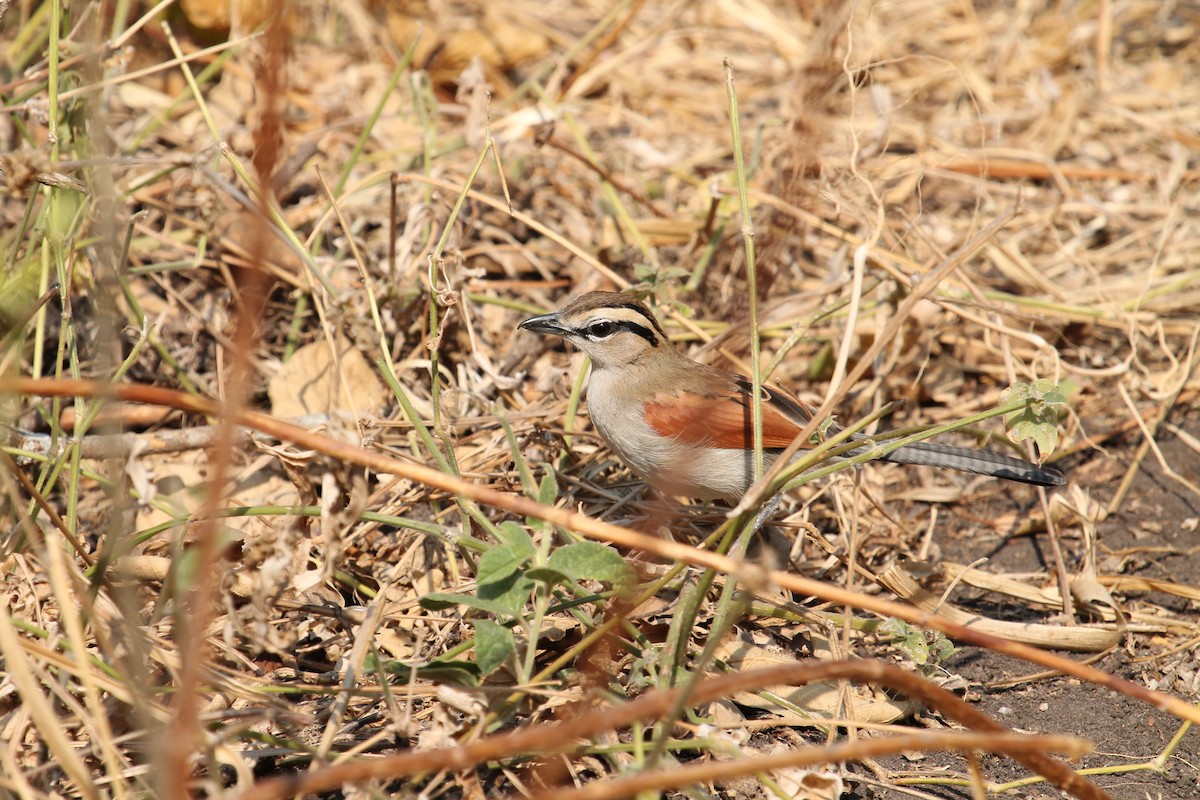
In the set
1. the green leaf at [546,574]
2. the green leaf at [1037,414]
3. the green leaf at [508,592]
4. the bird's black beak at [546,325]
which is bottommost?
the green leaf at [508,592]

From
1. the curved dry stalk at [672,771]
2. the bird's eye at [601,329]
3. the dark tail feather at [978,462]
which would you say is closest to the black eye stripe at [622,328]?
the bird's eye at [601,329]

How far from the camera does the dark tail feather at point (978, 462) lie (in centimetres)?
426

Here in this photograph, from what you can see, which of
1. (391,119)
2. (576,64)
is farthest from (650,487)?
(576,64)

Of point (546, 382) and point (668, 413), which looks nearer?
point (668, 413)

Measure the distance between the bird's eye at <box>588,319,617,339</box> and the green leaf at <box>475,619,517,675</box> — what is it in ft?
6.36

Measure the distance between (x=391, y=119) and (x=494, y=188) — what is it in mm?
1179

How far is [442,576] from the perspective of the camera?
431 centimetres

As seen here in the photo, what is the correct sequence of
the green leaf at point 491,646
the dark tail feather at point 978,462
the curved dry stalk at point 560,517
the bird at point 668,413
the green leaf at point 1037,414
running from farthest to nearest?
the bird at point 668,413 < the dark tail feather at point 978,462 < the green leaf at point 1037,414 < the green leaf at point 491,646 < the curved dry stalk at point 560,517

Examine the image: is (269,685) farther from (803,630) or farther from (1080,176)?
(1080,176)

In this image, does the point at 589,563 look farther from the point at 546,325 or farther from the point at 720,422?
the point at 546,325

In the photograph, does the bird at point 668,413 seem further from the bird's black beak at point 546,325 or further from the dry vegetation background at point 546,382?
the dry vegetation background at point 546,382

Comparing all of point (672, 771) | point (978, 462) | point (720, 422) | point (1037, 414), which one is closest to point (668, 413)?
point (720, 422)

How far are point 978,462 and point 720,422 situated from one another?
113cm

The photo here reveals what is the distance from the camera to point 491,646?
309 cm
